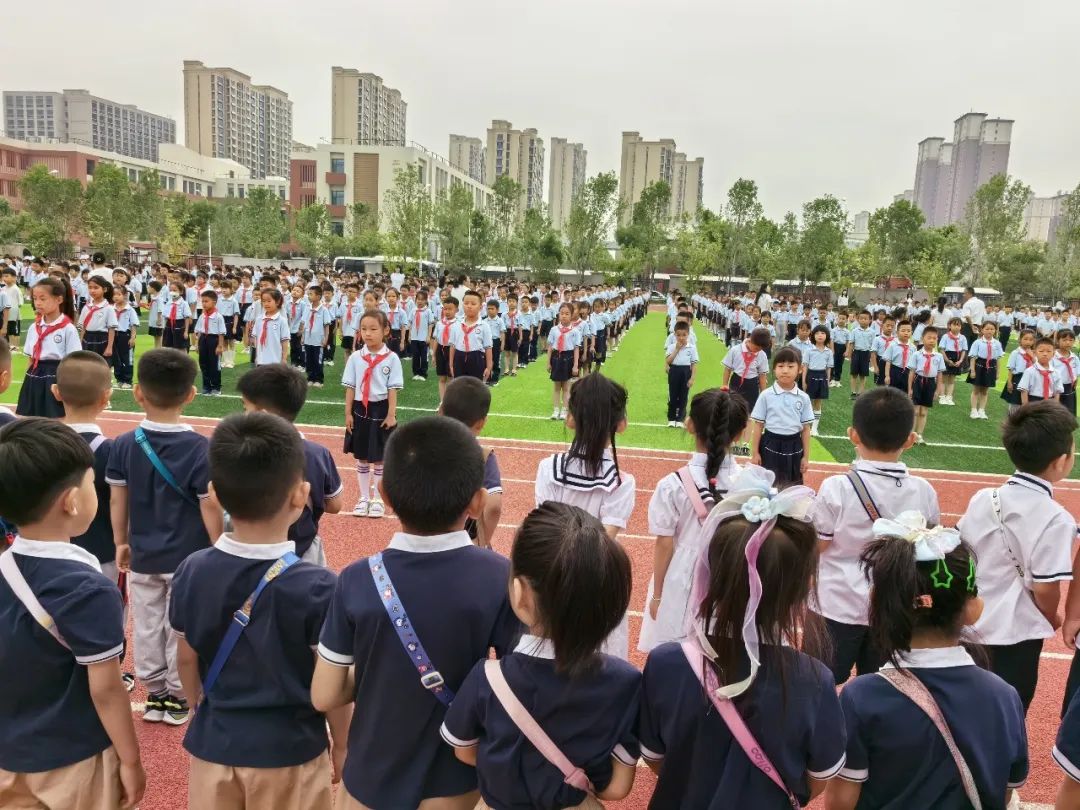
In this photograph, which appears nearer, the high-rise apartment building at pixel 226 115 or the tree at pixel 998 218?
the tree at pixel 998 218

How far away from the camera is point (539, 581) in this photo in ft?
5.99

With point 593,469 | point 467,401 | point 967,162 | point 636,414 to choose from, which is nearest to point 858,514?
point 593,469

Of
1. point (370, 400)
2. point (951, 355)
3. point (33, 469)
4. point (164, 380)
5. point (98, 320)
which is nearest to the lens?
point (33, 469)

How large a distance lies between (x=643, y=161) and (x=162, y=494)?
124 meters

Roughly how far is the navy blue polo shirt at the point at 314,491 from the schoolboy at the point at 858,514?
2216 millimetres

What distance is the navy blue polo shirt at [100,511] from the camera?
3.55 m

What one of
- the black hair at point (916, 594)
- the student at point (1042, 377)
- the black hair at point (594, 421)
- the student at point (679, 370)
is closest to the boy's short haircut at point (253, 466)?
the black hair at point (594, 421)

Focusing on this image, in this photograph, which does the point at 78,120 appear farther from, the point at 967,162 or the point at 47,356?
the point at 47,356

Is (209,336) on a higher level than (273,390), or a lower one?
lower

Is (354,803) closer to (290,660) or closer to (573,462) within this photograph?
(290,660)

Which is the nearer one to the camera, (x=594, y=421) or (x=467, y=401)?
(x=594, y=421)

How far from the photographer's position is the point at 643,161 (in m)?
120

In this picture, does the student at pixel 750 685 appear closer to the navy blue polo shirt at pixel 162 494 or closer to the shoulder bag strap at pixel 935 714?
the shoulder bag strap at pixel 935 714

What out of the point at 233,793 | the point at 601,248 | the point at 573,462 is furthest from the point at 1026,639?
the point at 601,248
